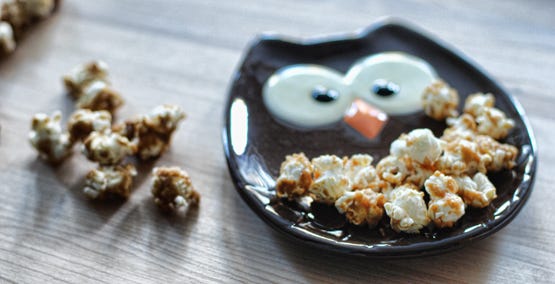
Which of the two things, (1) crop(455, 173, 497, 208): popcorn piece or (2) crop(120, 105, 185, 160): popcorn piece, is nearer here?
(1) crop(455, 173, 497, 208): popcorn piece

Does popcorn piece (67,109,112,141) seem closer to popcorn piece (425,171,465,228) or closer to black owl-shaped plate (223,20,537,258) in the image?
black owl-shaped plate (223,20,537,258)

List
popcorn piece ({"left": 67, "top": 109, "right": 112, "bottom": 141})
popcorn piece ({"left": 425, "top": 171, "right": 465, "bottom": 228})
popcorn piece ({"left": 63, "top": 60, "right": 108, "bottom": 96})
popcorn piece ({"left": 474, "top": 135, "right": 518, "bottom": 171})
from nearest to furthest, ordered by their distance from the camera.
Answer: popcorn piece ({"left": 425, "top": 171, "right": 465, "bottom": 228}), popcorn piece ({"left": 474, "top": 135, "right": 518, "bottom": 171}), popcorn piece ({"left": 67, "top": 109, "right": 112, "bottom": 141}), popcorn piece ({"left": 63, "top": 60, "right": 108, "bottom": 96})

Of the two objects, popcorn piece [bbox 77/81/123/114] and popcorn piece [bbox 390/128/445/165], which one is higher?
popcorn piece [bbox 390/128/445/165]

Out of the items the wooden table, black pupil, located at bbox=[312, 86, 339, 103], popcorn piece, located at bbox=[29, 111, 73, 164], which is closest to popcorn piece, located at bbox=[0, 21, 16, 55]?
the wooden table

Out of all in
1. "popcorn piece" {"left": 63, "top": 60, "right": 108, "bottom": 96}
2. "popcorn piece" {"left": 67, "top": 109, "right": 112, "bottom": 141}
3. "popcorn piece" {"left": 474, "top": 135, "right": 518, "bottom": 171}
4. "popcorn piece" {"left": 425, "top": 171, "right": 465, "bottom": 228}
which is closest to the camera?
"popcorn piece" {"left": 425, "top": 171, "right": 465, "bottom": 228}

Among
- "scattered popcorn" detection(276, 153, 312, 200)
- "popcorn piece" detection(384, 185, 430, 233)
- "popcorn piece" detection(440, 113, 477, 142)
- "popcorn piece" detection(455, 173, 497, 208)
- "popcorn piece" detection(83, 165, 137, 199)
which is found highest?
"popcorn piece" detection(440, 113, 477, 142)

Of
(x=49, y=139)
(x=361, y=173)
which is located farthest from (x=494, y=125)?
(x=49, y=139)
